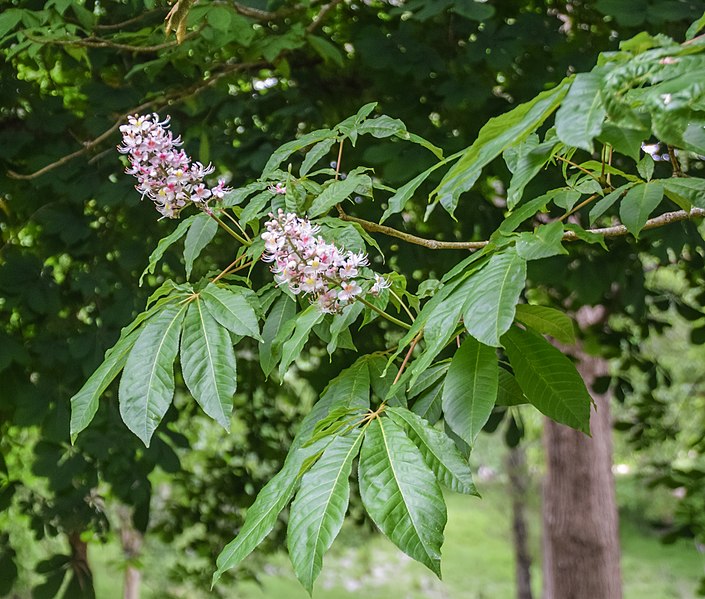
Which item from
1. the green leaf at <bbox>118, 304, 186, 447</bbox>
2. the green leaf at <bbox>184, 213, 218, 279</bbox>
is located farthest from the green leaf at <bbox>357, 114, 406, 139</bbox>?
the green leaf at <bbox>118, 304, 186, 447</bbox>

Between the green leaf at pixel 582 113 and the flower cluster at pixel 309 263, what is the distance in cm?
38

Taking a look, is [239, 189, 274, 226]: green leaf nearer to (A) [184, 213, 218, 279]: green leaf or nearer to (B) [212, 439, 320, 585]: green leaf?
(A) [184, 213, 218, 279]: green leaf

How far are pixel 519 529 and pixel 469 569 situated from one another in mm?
2103

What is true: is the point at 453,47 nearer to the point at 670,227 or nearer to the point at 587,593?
the point at 670,227

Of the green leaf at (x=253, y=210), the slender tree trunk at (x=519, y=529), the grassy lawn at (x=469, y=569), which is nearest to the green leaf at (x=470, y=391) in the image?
the green leaf at (x=253, y=210)

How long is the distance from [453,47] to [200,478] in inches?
74.8

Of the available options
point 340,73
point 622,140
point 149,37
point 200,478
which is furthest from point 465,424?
point 200,478

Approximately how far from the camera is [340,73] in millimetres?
2592

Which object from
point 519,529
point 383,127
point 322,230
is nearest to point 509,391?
point 322,230

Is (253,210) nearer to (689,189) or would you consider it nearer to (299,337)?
(299,337)

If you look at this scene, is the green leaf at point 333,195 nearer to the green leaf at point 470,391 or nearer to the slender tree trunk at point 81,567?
the green leaf at point 470,391

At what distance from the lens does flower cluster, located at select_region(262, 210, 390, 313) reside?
3.43 feet

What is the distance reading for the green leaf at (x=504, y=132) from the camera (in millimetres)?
806

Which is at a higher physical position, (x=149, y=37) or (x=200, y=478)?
(x=149, y=37)
